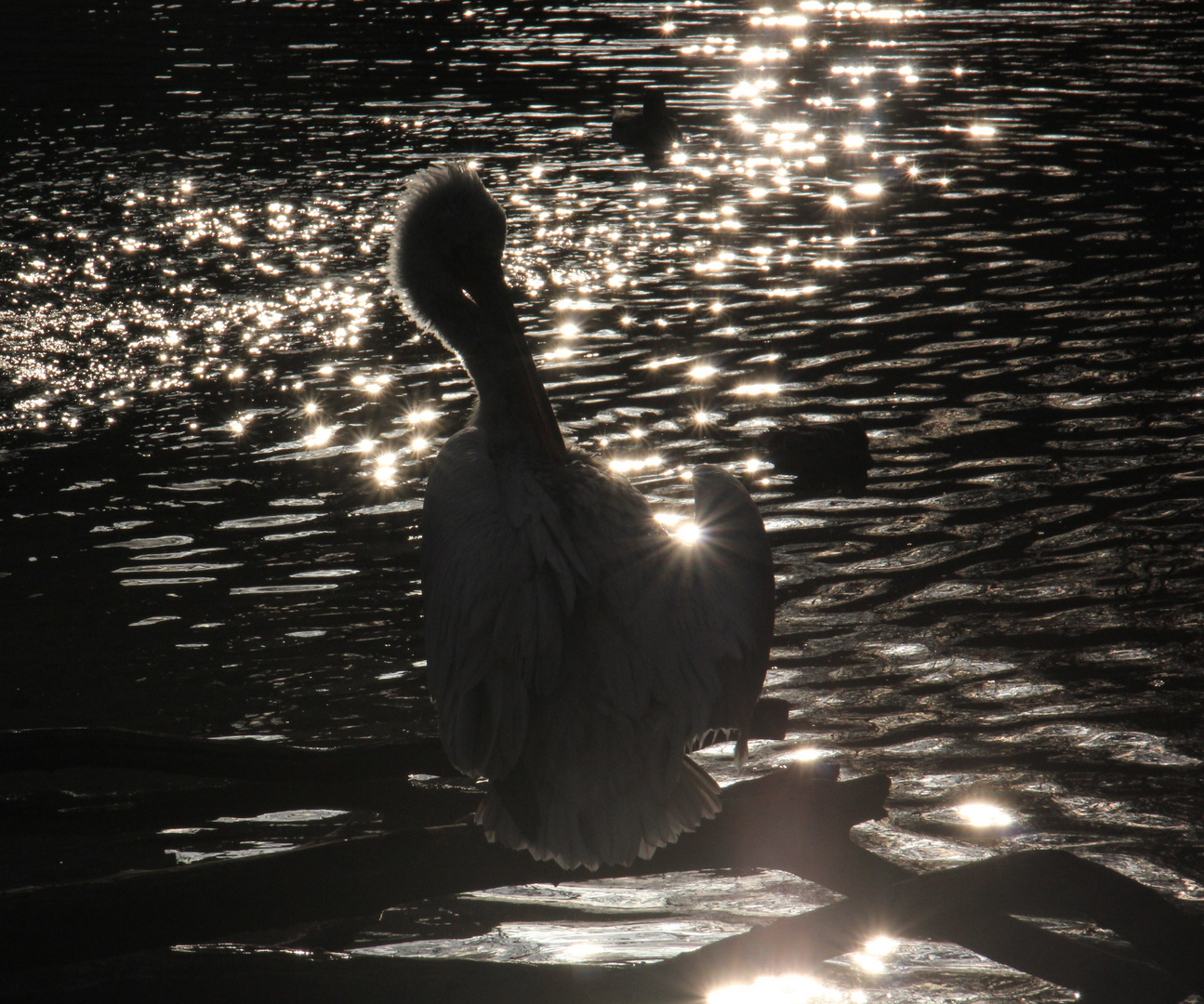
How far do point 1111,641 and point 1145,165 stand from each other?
9875 millimetres

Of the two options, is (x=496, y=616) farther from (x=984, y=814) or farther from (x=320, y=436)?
(x=320, y=436)

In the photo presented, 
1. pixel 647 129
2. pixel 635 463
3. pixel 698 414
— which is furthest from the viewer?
pixel 647 129

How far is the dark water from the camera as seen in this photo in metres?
4.87

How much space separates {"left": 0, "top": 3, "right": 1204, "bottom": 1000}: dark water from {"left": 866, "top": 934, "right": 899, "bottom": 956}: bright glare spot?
3 cm

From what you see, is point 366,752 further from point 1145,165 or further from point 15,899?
point 1145,165

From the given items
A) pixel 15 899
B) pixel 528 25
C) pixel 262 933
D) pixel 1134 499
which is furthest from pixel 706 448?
pixel 528 25

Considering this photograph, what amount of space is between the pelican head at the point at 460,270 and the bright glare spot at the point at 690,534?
3.05 feet

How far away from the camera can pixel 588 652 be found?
3611 millimetres

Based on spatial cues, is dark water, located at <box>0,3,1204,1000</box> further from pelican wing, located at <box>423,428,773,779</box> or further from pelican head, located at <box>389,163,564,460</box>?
pelican head, located at <box>389,163,564,460</box>

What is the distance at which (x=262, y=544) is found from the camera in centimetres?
675

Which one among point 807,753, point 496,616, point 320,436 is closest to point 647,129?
point 320,436

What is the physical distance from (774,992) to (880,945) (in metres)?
0.41

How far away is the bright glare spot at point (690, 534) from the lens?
394cm

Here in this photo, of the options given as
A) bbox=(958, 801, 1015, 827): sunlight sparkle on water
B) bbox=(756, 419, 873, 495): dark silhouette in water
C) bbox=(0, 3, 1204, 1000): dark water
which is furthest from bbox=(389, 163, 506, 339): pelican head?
bbox=(756, 419, 873, 495): dark silhouette in water
